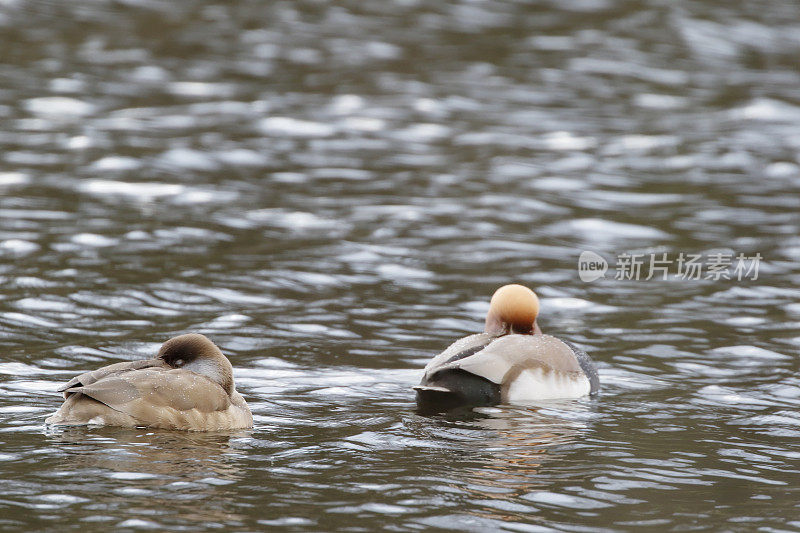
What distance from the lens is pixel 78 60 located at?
67.1ft

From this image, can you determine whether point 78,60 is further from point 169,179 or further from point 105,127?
point 169,179

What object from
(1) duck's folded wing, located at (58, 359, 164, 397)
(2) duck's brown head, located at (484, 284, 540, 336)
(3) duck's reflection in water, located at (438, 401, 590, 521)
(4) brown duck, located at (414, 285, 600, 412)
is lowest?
(3) duck's reflection in water, located at (438, 401, 590, 521)

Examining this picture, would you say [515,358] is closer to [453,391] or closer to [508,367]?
[508,367]

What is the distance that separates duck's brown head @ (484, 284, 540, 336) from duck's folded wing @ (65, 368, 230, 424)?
2.33m

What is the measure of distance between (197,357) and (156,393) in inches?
20.9

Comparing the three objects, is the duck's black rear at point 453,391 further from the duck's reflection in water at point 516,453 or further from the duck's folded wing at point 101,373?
the duck's folded wing at point 101,373

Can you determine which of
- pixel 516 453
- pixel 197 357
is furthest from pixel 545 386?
pixel 197 357

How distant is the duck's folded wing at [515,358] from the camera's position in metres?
8.88

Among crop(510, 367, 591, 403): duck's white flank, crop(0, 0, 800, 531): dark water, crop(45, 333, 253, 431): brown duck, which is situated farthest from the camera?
crop(510, 367, 591, 403): duck's white flank

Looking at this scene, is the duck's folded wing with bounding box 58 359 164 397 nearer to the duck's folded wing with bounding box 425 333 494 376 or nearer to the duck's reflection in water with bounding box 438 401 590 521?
the duck's folded wing with bounding box 425 333 494 376

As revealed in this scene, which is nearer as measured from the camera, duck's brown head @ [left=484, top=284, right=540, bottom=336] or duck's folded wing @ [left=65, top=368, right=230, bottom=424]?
duck's folded wing @ [left=65, top=368, right=230, bottom=424]

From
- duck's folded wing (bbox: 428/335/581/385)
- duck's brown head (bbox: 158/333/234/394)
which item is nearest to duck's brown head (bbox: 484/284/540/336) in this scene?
duck's folded wing (bbox: 428/335/581/385)

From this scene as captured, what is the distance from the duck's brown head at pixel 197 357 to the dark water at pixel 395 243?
410 millimetres

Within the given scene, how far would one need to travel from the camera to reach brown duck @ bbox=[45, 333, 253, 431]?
7.73m
